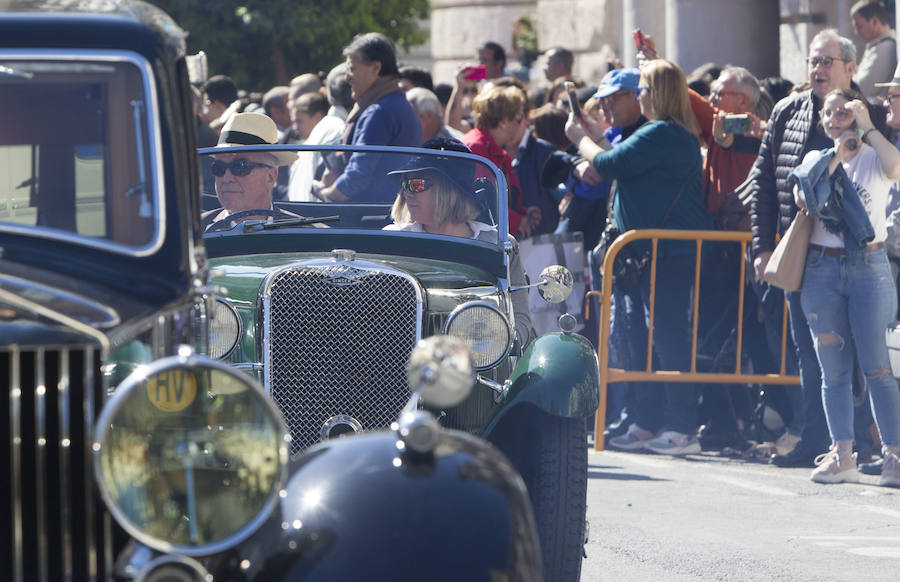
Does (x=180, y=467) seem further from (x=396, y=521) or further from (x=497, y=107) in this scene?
(x=497, y=107)

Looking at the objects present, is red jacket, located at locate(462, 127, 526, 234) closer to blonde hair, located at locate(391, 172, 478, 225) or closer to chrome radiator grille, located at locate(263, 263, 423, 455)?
→ blonde hair, located at locate(391, 172, 478, 225)

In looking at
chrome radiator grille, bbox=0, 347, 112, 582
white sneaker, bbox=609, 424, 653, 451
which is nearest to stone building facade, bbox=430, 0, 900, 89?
white sneaker, bbox=609, 424, 653, 451

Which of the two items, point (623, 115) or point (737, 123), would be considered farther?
point (623, 115)

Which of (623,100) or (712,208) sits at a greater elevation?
(623,100)

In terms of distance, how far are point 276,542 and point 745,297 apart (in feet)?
20.7

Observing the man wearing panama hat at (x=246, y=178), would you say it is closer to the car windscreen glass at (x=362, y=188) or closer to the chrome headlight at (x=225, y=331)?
the car windscreen glass at (x=362, y=188)

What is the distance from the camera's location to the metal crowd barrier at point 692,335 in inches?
362

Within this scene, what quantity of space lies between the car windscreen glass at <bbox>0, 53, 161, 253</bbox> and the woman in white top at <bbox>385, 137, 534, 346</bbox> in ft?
6.43

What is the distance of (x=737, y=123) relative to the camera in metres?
9.24

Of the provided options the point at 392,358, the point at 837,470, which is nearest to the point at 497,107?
the point at 837,470

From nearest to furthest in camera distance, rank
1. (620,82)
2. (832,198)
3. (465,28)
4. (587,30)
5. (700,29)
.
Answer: (832,198) < (620,82) < (700,29) < (587,30) < (465,28)

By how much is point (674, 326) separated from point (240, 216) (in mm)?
3897

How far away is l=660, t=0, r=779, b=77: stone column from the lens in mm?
15609

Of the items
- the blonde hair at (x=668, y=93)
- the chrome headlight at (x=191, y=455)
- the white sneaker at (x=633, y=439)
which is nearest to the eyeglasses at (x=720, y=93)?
the blonde hair at (x=668, y=93)
